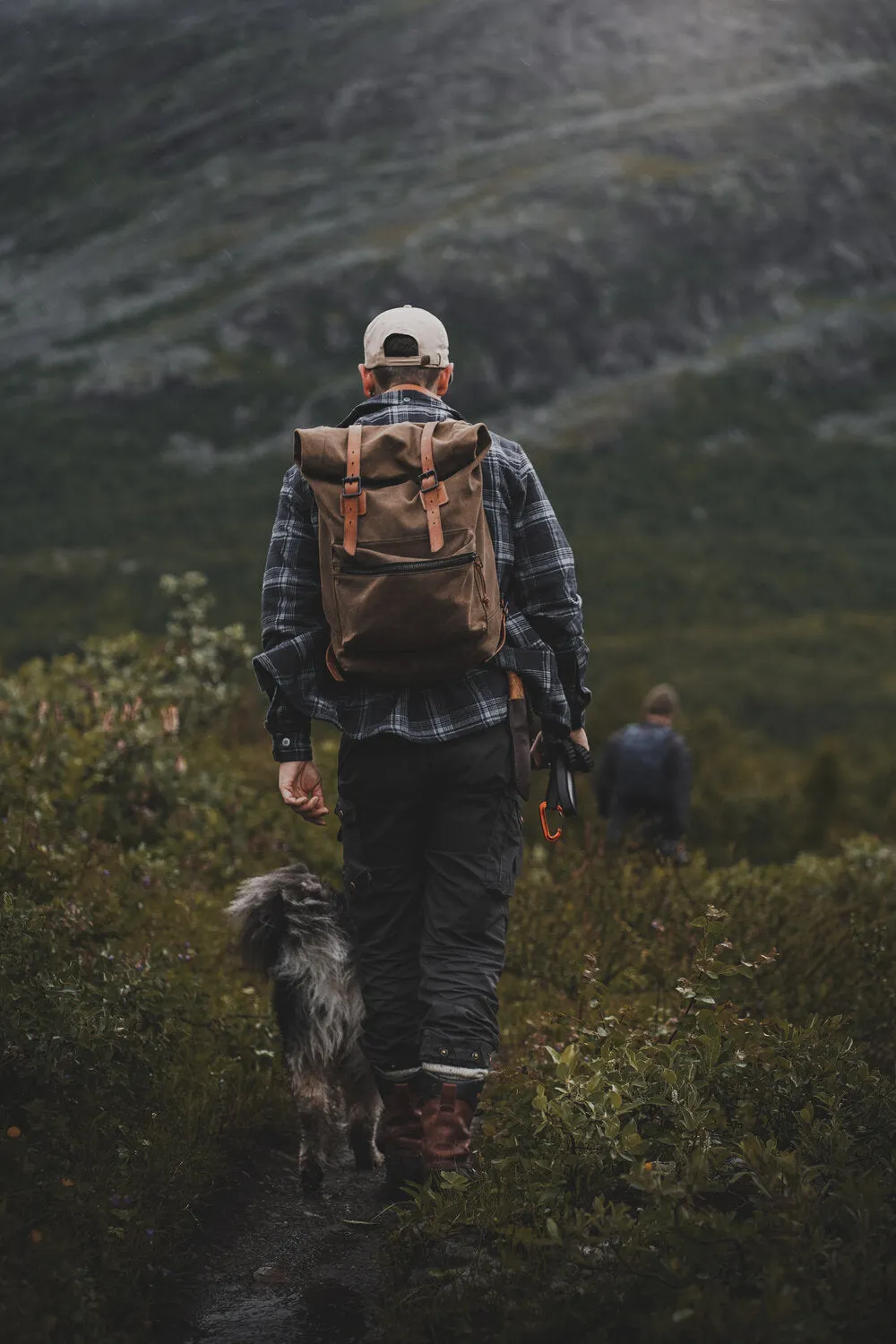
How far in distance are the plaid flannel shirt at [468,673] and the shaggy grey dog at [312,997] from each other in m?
0.54

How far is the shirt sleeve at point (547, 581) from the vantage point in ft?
13.3

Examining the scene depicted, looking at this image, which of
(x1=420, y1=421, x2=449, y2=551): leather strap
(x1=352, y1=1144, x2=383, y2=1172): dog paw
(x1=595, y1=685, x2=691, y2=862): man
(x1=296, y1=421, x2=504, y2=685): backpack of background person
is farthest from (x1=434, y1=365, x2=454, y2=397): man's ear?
(x1=595, y1=685, x2=691, y2=862): man

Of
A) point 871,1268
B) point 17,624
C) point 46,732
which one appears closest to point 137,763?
point 46,732

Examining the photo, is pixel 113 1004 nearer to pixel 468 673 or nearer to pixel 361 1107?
pixel 361 1107

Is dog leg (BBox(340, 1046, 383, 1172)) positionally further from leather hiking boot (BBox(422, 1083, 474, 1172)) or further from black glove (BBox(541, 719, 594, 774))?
black glove (BBox(541, 719, 594, 774))

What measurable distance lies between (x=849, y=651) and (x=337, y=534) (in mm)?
189791

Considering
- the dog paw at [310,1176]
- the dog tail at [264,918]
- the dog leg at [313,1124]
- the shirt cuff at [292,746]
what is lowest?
the dog paw at [310,1176]

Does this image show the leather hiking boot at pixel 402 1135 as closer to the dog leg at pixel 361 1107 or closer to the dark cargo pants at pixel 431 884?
the dark cargo pants at pixel 431 884

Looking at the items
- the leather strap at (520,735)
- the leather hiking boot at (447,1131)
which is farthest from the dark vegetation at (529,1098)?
the leather strap at (520,735)

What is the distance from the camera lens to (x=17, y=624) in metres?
139

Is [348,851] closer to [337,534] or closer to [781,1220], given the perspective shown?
[337,534]

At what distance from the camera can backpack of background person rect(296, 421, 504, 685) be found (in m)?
3.65

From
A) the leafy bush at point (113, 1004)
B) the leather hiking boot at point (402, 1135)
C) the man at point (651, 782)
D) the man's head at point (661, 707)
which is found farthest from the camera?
the man's head at point (661, 707)

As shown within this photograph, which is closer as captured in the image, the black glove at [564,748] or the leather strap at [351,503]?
the leather strap at [351,503]
